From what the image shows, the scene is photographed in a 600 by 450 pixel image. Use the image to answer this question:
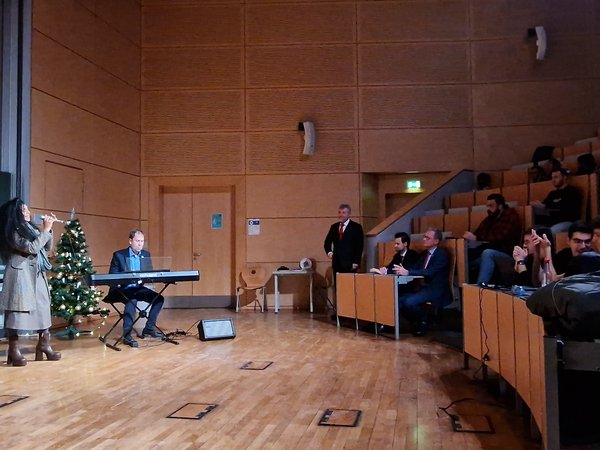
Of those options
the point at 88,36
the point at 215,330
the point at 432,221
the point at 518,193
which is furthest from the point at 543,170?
the point at 88,36

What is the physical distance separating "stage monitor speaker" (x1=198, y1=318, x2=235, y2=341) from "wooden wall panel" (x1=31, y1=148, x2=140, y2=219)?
8.02 feet

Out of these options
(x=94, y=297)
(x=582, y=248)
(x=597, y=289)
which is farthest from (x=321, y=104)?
(x=597, y=289)

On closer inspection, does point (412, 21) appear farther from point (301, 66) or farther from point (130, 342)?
point (130, 342)

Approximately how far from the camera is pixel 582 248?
349 cm

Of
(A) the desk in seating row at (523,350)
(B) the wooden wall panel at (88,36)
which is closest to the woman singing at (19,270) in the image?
(B) the wooden wall panel at (88,36)

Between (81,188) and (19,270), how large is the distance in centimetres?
300

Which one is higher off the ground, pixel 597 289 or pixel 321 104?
pixel 321 104

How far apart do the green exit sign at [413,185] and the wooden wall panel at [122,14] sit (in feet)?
15.2

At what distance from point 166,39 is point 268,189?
278 cm

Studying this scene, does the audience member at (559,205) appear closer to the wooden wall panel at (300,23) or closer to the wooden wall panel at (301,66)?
the wooden wall panel at (301,66)

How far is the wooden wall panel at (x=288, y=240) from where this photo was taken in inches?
329

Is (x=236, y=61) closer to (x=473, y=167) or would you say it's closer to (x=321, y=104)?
(x=321, y=104)

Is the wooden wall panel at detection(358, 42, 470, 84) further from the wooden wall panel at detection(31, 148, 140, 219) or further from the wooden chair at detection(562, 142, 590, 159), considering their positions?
the wooden wall panel at detection(31, 148, 140, 219)

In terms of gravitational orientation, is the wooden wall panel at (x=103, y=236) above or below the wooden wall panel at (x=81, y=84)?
below
